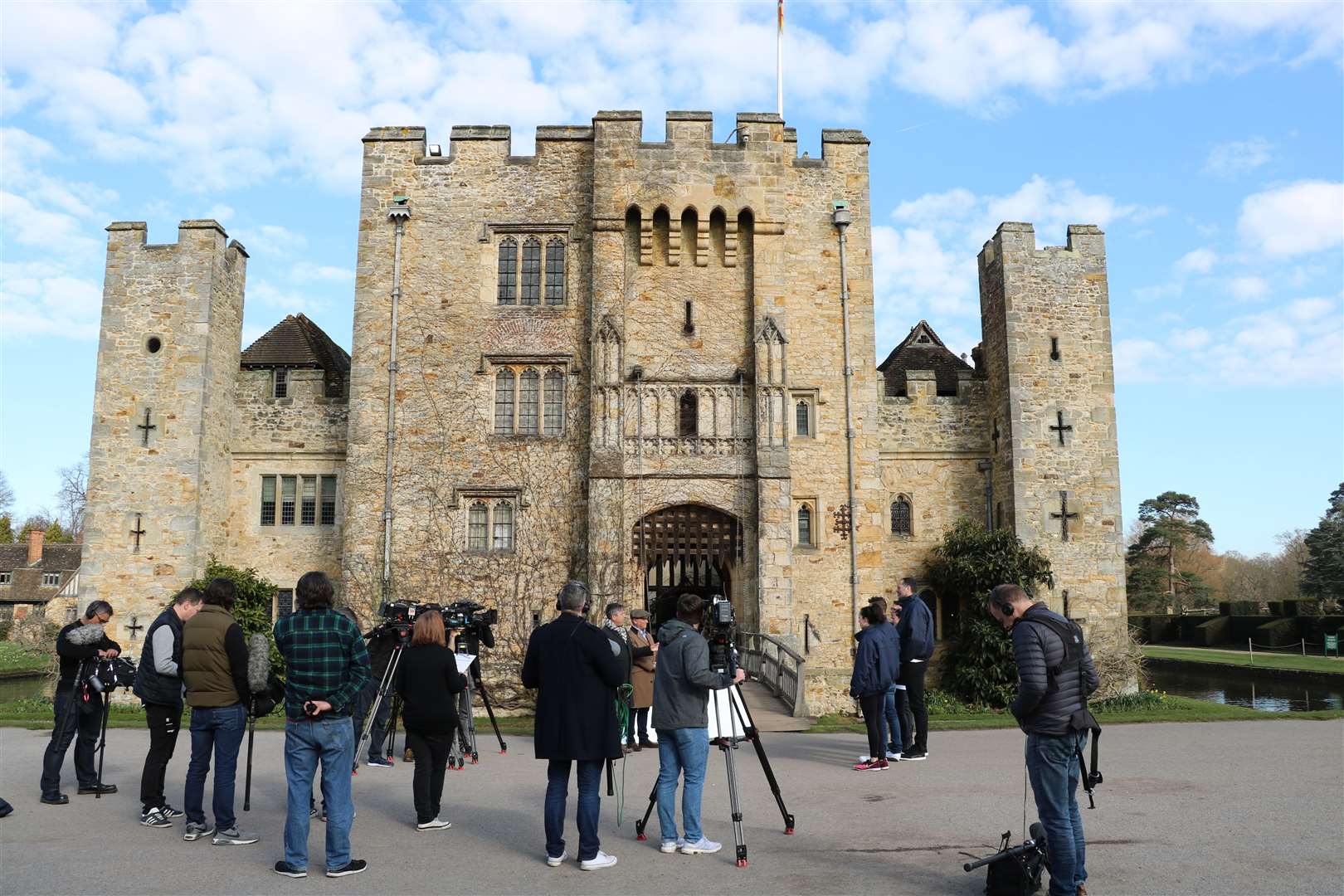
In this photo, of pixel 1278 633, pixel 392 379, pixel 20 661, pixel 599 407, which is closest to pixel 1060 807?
pixel 599 407

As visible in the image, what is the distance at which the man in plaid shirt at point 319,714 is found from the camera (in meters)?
6.88

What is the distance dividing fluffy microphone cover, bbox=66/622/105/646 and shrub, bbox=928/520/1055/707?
17.7 meters

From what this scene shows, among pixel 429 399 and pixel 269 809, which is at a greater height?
pixel 429 399

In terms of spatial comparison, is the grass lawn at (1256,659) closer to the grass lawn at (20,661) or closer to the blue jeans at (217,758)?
the blue jeans at (217,758)

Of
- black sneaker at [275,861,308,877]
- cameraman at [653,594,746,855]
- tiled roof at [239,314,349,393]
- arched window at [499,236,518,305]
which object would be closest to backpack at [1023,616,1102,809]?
cameraman at [653,594,746,855]

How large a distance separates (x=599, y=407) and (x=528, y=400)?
2022 millimetres

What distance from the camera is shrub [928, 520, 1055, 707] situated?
22219mm

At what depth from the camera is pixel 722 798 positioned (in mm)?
9500

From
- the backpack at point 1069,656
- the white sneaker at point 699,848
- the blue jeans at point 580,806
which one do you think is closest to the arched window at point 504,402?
the blue jeans at point 580,806

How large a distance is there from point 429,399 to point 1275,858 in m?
19.7

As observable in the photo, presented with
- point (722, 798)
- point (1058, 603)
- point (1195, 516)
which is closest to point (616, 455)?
point (1058, 603)

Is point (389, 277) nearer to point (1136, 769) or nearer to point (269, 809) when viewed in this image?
point (269, 809)

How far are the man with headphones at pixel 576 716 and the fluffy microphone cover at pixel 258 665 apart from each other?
2.17m

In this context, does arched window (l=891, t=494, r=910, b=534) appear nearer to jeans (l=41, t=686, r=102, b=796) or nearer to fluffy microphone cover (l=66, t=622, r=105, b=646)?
jeans (l=41, t=686, r=102, b=796)
